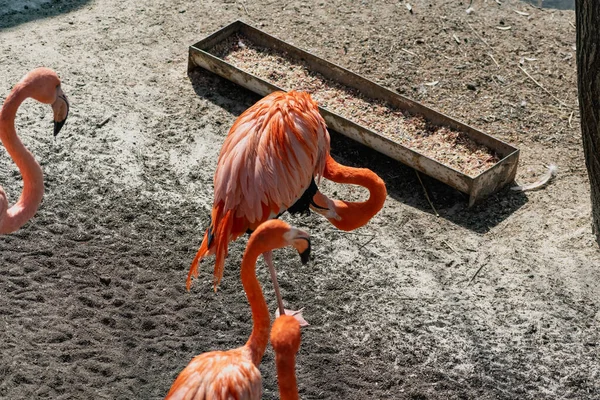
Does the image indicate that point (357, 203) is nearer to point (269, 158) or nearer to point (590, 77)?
point (269, 158)

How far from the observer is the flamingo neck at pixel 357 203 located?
5.77 m

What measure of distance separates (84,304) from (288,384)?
2.54 m

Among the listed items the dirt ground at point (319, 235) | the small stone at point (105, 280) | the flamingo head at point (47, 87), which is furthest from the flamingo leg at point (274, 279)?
the flamingo head at point (47, 87)

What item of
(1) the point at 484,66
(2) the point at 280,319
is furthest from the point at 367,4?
(2) the point at 280,319

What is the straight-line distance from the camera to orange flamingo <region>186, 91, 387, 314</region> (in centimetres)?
529

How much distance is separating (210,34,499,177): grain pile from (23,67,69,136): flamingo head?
2891mm

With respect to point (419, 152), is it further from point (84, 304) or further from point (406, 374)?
point (84, 304)

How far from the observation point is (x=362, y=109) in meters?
7.59

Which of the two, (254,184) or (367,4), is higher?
(254,184)

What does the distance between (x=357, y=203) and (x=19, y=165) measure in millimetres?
2254

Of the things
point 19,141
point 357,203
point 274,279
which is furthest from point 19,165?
point 357,203

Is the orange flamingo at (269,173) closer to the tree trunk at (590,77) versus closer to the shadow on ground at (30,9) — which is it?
the tree trunk at (590,77)

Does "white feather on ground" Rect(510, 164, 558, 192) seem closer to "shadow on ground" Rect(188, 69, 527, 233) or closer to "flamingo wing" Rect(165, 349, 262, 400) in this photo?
"shadow on ground" Rect(188, 69, 527, 233)

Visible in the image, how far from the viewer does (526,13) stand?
9.30 m
